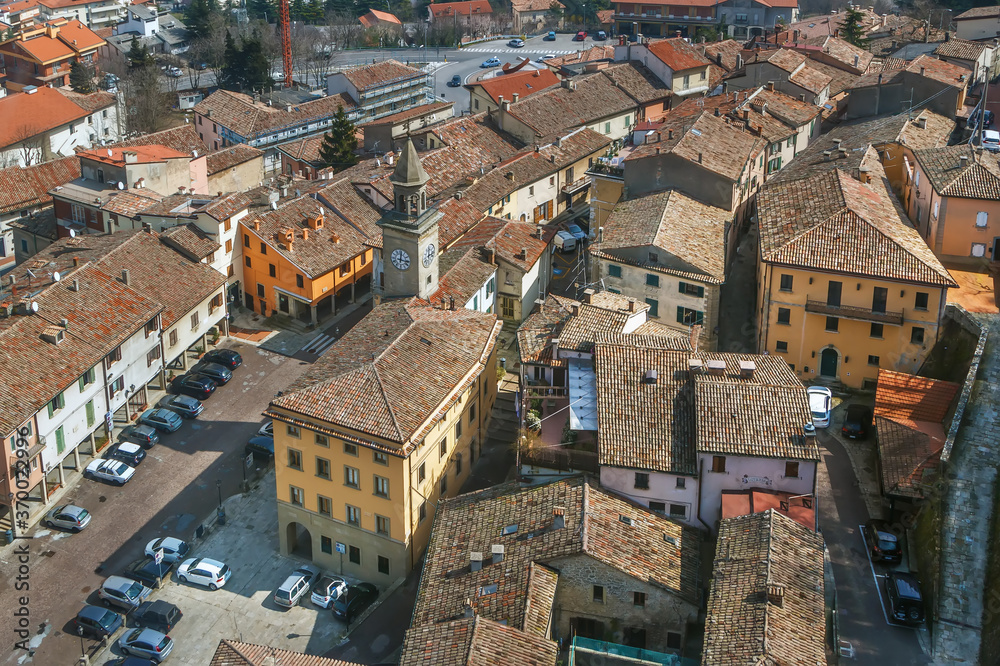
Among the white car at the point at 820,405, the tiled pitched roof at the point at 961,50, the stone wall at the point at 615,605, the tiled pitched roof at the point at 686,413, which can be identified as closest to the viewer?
the stone wall at the point at 615,605

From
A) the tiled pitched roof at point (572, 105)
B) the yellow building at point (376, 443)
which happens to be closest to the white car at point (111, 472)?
the yellow building at point (376, 443)

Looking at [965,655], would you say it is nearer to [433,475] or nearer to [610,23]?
[433,475]

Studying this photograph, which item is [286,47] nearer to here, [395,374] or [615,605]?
[395,374]

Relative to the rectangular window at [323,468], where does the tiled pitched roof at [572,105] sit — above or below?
above

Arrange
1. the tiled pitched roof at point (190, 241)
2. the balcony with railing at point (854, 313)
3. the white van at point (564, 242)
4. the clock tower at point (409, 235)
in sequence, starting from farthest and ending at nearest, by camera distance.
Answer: the white van at point (564, 242) < the tiled pitched roof at point (190, 241) < the clock tower at point (409, 235) < the balcony with railing at point (854, 313)

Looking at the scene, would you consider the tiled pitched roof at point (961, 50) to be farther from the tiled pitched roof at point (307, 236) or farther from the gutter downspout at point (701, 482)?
the gutter downspout at point (701, 482)

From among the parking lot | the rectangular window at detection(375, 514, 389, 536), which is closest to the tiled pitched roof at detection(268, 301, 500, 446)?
the rectangular window at detection(375, 514, 389, 536)

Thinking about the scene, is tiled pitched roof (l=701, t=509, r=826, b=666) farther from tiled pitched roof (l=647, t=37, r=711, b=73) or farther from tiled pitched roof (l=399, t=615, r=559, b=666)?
tiled pitched roof (l=647, t=37, r=711, b=73)
